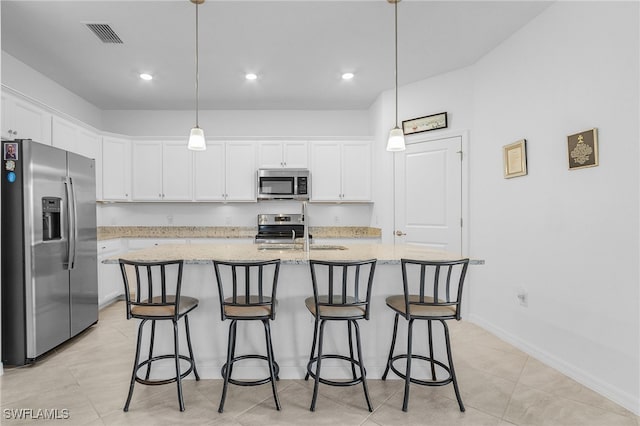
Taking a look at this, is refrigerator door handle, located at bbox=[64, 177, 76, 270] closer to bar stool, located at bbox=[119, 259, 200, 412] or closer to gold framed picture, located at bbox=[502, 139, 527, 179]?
bar stool, located at bbox=[119, 259, 200, 412]

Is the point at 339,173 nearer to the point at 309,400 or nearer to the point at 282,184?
the point at 282,184

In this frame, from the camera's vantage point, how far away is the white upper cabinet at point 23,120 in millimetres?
2854

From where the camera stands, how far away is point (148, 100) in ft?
15.5

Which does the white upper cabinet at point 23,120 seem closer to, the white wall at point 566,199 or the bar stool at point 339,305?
the bar stool at point 339,305

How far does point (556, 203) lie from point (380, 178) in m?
2.26

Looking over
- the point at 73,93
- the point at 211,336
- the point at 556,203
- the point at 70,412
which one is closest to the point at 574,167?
the point at 556,203

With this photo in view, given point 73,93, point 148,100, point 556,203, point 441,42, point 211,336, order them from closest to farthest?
point 211,336 < point 556,203 < point 441,42 < point 73,93 < point 148,100

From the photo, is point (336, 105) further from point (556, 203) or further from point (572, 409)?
point (572, 409)

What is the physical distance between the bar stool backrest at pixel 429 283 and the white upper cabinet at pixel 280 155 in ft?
9.33

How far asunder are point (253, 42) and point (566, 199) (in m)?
2.99

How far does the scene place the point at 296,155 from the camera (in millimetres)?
4953

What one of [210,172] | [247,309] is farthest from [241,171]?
[247,309]

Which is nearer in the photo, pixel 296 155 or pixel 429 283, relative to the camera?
pixel 429 283

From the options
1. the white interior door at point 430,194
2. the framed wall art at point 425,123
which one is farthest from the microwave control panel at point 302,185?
the framed wall art at point 425,123
